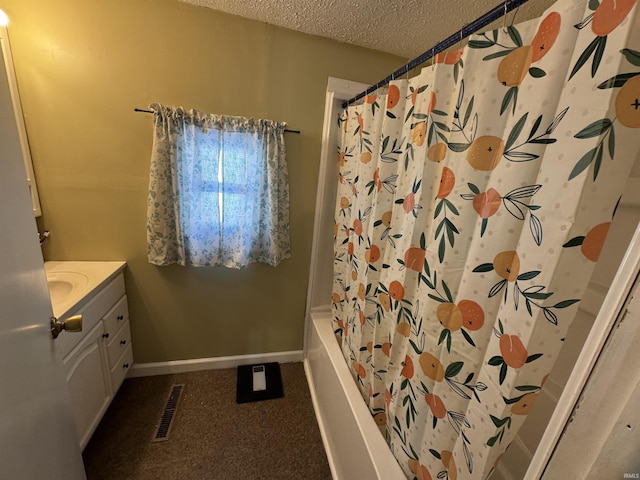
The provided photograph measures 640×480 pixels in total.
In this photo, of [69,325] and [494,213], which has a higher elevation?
A: [494,213]

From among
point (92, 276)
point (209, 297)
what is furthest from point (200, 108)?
point (209, 297)

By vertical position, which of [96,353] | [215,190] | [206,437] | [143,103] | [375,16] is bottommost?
[206,437]

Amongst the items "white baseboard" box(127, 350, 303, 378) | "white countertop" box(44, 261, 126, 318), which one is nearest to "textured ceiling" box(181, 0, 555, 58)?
"white countertop" box(44, 261, 126, 318)

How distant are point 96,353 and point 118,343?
0.21 meters

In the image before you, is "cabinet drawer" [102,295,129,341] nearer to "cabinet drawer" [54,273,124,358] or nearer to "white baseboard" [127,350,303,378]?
"cabinet drawer" [54,273,124,358]

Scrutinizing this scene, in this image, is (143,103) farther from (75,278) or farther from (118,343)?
(118,343)

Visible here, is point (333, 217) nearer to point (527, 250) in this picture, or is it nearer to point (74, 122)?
point (527, 250)

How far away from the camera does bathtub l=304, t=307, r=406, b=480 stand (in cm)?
92

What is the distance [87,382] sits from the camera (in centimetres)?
117

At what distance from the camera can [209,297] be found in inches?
66.3

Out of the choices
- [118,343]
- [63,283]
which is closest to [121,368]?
[118,343]

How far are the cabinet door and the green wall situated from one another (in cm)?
36

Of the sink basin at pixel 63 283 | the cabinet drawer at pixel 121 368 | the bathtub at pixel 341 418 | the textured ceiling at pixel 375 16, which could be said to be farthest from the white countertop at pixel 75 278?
the textured ceiling at pixel 375 16

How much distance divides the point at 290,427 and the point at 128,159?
1856mm
